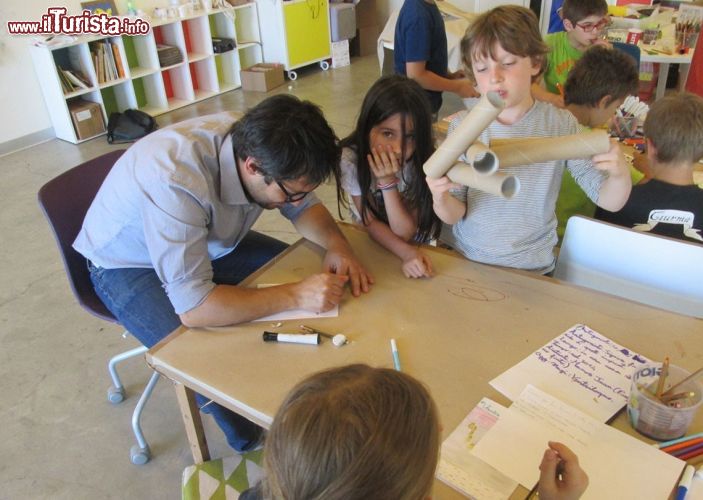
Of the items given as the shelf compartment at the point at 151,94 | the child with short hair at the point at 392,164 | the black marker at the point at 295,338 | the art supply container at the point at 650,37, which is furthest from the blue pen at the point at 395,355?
the shelf compartment at the point at 151,94

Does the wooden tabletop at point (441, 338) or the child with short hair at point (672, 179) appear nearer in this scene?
the wooden tabletop at point (441, 338)

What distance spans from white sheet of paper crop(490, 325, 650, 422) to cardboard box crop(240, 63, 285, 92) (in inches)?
194

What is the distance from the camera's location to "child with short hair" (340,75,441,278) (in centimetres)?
161

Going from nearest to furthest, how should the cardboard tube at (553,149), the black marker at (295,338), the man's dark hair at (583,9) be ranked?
the cardboard tube at (553,149) < the black marker at (295,338) < the man's dark hair at (583,9)

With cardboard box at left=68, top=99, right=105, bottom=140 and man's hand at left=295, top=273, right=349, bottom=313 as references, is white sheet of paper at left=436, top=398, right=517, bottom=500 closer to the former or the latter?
man's hand at left=295, top=273, right=349, bottom=313

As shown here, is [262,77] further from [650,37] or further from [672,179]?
[672,179]

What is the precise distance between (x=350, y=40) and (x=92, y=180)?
565 centimetres

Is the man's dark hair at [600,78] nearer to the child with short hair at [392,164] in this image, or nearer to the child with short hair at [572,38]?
the child with short hair at [572,38]

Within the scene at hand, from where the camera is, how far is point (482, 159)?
A: 989 mm

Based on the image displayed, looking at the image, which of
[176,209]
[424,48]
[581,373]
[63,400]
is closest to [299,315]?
[176,209]

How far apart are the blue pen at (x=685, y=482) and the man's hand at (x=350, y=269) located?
0.75m

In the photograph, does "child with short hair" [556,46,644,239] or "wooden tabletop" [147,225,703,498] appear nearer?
"wooden tabletop" [147,225,703,498]

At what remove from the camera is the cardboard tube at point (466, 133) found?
0.91 m

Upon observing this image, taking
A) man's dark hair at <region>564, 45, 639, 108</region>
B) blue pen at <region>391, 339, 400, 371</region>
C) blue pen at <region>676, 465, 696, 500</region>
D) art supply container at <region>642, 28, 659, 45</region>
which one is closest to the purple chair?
blue pen at <region>391, 339, 400, 371</region>
